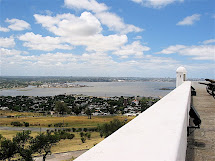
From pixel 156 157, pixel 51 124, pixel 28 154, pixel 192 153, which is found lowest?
pixel 51 124

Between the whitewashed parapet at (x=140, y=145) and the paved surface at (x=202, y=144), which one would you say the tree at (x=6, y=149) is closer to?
the paved surface at (x=202, y=144)

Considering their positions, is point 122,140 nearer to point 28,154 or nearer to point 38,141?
point 28,154

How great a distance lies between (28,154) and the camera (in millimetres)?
16500

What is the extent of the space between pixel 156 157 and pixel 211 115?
14.4 ft

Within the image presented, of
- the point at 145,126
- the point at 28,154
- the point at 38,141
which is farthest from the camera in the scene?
the point at 38,141

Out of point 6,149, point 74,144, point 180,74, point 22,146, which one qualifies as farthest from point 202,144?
point 74,144

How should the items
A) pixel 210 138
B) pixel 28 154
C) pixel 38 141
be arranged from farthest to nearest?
pixel 38 141 → pixel 28 154 → pixel 210 138

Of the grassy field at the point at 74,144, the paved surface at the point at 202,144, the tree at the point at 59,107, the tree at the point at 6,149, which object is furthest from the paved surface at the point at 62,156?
the tree at the point at 59,107

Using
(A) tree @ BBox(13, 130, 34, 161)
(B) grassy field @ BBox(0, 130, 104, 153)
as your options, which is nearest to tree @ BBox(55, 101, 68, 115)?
(B) grassy field @ BBox(0, 130, 104, 153)

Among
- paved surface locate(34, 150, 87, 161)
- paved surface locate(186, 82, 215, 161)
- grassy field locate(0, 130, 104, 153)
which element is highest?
paved surface locate(186, 82, 215, 161)

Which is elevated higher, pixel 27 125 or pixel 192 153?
pixel 192 153

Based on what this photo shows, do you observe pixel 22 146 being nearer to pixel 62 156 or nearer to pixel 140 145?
pixel 62 156

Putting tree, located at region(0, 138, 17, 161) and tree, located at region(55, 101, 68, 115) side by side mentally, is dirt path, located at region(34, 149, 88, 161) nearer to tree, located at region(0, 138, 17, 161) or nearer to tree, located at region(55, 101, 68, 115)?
tree, located at region(0, 138, 17, 161)

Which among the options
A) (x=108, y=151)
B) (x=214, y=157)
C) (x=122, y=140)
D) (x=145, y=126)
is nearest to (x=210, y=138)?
(x=214, y=157)
